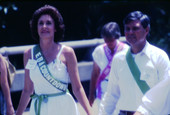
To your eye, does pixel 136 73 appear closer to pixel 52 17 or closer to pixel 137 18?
pixel 137 18

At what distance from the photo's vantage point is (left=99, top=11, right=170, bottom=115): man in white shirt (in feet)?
14.1

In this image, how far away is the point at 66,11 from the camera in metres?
11.7

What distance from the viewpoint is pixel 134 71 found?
4367 mm

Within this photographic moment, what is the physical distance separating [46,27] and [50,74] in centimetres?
54

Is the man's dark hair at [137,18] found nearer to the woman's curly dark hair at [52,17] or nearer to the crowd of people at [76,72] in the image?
the crowd of people at [76,72]

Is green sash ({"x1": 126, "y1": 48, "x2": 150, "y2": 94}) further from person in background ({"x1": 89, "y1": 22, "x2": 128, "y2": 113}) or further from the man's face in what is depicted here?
person in background ({"x1": 89, "y1": 22, "x2": 128, "y2": 113})

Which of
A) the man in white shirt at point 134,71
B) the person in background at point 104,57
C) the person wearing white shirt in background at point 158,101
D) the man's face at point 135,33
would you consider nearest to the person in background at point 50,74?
the man in white shirt at point 134,71

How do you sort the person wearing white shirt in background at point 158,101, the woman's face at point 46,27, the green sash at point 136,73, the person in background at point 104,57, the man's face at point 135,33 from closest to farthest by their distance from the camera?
1. the person wearing white shirt in background at point 158,101
2. the green sash at point 136,73
3. the man's face at point 135,33
4. the woman's face at point 46,27
5. the person in background at point 104,57

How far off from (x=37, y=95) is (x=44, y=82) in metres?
0.20

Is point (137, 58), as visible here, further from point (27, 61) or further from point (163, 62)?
point (27, 61)

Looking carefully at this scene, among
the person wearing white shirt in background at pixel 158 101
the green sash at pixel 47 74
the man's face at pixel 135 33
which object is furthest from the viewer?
the green sash at pixel 47 74

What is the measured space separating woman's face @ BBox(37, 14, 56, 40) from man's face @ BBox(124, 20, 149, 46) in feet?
2.84

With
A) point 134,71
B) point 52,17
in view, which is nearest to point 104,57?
point 52,17

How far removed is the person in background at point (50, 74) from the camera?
15.7 ft
